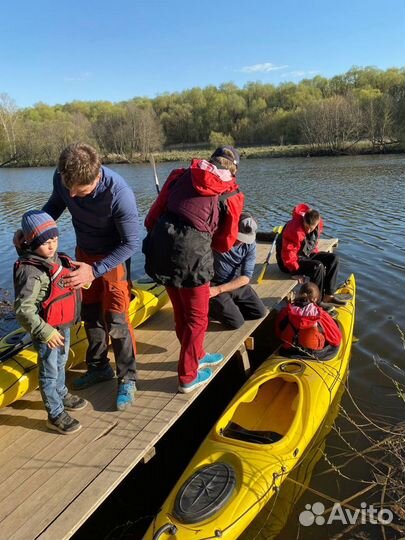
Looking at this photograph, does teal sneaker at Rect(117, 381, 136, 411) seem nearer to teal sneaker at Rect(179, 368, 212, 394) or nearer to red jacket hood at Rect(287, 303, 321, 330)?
teal sneaker at Rect(179, 368, 212, 394)

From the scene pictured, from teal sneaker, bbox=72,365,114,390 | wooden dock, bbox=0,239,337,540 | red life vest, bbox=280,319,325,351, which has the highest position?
teal sneaker, bbox=72,365,114,390

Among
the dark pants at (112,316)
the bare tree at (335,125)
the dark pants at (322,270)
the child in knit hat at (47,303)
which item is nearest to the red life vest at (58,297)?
the child in knit hat at (47,303)

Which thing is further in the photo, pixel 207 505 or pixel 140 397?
pixel 140 397

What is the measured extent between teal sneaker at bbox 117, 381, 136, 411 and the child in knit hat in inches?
15.1

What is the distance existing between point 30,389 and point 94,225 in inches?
66.1

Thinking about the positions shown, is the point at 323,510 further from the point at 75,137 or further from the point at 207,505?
the point at 75,137

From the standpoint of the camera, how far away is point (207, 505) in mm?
3209

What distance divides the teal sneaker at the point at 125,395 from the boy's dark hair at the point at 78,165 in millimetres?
1808

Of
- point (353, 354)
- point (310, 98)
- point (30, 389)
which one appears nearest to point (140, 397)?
point (30, 389)

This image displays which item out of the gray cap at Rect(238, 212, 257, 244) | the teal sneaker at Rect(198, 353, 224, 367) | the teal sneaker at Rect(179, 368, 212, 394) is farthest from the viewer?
the gray cap at Rect(238, 212, 257, 244)

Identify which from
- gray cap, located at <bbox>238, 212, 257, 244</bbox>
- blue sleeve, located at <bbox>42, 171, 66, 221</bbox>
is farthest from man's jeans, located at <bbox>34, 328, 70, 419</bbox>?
gray cap, located at <bbox>238, 212, 257, 244</bbox>

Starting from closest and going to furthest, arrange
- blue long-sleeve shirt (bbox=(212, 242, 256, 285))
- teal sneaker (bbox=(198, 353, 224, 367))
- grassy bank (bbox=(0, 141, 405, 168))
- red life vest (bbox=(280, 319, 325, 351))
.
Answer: teal sneaker (bbox=(198, 353, 224, 367)) → blue long-sleeve shirt (bbox=(212, 242, 256, 285)) → red life vest (bbox=(280, 319, 325, 351)) → grassy bank (bbox=(0, 141, 405, 168))

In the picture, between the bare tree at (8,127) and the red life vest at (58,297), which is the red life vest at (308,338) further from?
the bare tree at (8,127)

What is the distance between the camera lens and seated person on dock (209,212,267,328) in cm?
485
